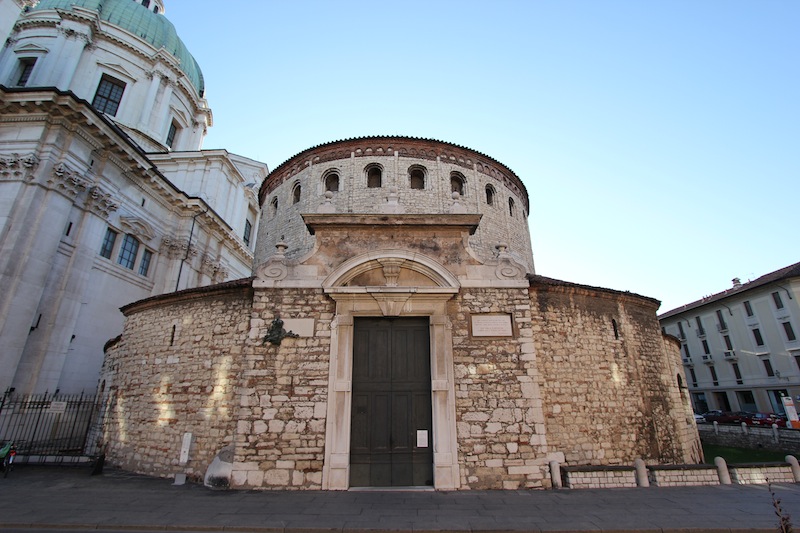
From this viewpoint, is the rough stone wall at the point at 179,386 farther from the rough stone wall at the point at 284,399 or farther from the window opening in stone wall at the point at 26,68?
the window opening in stone wall at the point at 26,68

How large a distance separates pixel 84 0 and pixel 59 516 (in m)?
36.4

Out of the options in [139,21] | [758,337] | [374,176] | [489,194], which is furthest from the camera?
[139,21]

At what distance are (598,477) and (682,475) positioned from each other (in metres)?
1.92

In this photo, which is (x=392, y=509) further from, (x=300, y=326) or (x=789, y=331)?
(x=789, y=331)

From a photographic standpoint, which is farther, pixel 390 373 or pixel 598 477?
pixel 390 373

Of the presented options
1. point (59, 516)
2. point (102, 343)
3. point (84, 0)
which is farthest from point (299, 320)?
point (84, 0)

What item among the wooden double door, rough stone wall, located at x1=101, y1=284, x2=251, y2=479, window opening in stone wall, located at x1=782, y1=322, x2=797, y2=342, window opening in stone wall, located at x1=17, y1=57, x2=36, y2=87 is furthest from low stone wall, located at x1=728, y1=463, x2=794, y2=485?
window opening in stone wall, located at x1=17, y1=57, x2=36, y2=87

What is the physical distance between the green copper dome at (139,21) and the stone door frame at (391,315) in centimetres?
3190

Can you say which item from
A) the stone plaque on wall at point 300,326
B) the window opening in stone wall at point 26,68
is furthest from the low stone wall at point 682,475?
the window opening in stone wall at point 26,68

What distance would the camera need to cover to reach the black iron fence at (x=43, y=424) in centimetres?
1282

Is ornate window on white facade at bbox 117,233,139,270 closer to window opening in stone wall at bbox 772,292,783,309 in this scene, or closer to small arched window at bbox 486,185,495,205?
small arched window at bbox 486,185,495,205

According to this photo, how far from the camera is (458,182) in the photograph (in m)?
18.2

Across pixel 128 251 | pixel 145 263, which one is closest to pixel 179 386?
pixel 128 251

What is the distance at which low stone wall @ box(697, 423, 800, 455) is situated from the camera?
18.6 meters
